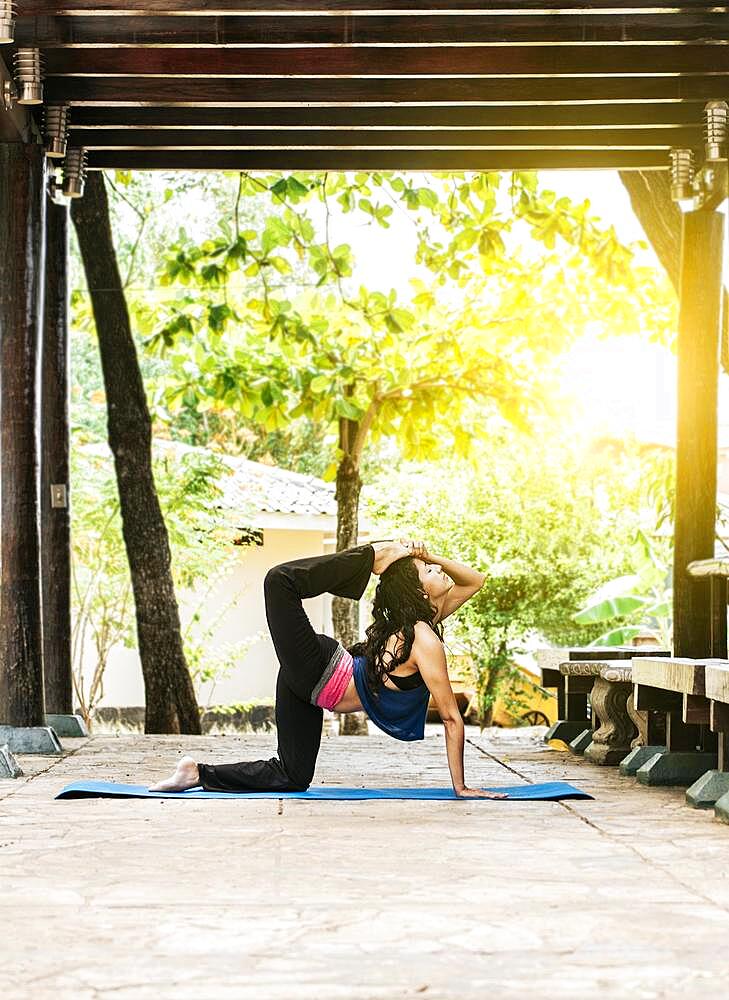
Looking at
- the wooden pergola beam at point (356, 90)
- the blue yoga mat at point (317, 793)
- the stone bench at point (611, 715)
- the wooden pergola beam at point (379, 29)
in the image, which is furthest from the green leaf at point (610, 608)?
the blue yoga mat at point (317, 793)

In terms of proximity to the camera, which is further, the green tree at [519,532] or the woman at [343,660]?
the green tree at [519,532]

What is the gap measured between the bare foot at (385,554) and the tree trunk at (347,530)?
22.6 ft

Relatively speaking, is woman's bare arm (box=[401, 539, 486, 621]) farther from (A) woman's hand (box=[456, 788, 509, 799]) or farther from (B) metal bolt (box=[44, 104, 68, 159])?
(B) metal bolt (box=[44, 104, 68, 159])

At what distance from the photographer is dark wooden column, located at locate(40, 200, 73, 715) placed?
7.85 meters

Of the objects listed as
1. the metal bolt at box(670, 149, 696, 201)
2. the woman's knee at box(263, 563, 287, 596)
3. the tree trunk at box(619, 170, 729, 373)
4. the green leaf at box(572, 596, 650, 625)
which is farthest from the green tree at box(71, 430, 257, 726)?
the woman's knee at box(263, 563, 287, 596)

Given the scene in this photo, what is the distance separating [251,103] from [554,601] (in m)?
9.82

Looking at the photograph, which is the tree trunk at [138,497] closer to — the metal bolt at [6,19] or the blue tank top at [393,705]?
the metal bolt at [6,19]

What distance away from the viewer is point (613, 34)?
19.6 feet

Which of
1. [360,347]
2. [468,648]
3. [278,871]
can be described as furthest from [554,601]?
[278,871]

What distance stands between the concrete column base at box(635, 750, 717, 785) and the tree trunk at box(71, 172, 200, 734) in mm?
4556

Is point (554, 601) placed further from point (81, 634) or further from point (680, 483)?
point (680, 483)

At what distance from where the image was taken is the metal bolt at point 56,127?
678 centimetres

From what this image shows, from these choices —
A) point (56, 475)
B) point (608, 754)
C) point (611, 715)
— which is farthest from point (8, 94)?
point (608, 754)

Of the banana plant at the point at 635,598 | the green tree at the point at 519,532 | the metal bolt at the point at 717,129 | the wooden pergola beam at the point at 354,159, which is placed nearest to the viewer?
the metal bolt at the point at 717,129
